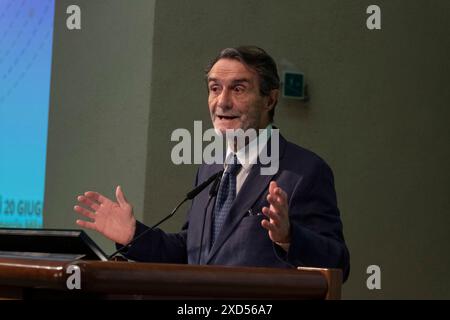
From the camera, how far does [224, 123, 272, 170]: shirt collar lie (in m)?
2.78

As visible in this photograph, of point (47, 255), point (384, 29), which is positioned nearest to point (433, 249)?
point (384, 29)

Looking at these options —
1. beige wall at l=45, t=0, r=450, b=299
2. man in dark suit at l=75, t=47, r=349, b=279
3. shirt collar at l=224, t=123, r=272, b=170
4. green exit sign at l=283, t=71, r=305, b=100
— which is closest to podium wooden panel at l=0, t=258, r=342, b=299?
man in dark suit at l=75, t=47, r=349, b=279

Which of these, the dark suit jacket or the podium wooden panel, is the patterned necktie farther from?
the podium wooden panel

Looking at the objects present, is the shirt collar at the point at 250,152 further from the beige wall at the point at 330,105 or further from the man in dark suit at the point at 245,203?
the beige wall at the point at 330,105

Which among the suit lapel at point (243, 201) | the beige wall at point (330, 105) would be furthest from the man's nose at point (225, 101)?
the beige wall at point (330, 105)

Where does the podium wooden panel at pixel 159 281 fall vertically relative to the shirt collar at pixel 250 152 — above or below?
below

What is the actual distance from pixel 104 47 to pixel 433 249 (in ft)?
6.66

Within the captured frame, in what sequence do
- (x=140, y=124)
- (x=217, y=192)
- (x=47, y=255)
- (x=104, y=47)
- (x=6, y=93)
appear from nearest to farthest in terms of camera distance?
(x=47, y=255), (x=217, y=192), (x=140, y=124), (x=104, y=47), (x=6, y=93)

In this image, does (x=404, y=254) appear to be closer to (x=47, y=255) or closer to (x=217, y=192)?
(x=217, y=192)

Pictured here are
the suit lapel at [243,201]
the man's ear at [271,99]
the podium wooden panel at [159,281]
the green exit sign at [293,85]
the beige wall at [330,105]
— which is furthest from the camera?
the green exit sign at [293,85]

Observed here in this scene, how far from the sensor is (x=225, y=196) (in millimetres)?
2752

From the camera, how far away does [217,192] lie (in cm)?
275

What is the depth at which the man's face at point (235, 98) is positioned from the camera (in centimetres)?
280

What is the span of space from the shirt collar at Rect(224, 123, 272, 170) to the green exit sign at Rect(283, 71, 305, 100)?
1354 mm
